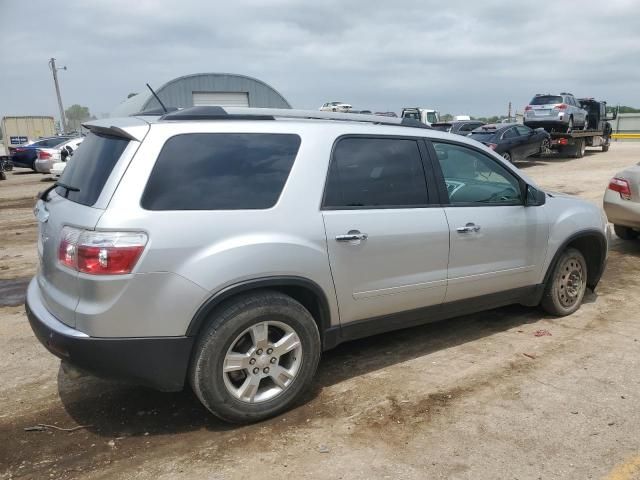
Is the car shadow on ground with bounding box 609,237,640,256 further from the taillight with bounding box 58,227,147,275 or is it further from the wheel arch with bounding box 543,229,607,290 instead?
the taillight with bounding box 58,227,147,275

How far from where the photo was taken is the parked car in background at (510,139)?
61.5ft

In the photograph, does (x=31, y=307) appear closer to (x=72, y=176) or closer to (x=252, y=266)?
(x=72, y=176)

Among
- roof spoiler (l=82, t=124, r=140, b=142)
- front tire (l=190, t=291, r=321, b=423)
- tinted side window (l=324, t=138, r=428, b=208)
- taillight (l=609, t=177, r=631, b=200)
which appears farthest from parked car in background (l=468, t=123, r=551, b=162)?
roof spoiler (l=82, t=124, r=140, b=142)

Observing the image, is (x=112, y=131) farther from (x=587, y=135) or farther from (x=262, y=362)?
(x=587, y=135)

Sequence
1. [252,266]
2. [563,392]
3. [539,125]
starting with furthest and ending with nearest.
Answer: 1. [539,125]
2. [563,392]
3. [252,266]

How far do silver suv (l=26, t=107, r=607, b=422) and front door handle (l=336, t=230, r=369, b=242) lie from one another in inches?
0.4

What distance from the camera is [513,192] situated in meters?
4.43

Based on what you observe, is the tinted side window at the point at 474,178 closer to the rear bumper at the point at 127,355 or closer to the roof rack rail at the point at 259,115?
the roof rack rail at the point at 259,115

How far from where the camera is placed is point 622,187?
7.10m

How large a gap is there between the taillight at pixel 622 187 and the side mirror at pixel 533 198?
333 centimetres

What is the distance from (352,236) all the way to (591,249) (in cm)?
296

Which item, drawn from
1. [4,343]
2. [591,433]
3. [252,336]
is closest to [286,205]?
[252,336]

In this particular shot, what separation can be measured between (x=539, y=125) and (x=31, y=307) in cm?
2318

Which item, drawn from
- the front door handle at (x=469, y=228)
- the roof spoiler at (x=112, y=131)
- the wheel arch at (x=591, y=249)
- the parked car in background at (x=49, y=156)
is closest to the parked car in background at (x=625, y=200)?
the wheel arch at (x=591, y=249)
